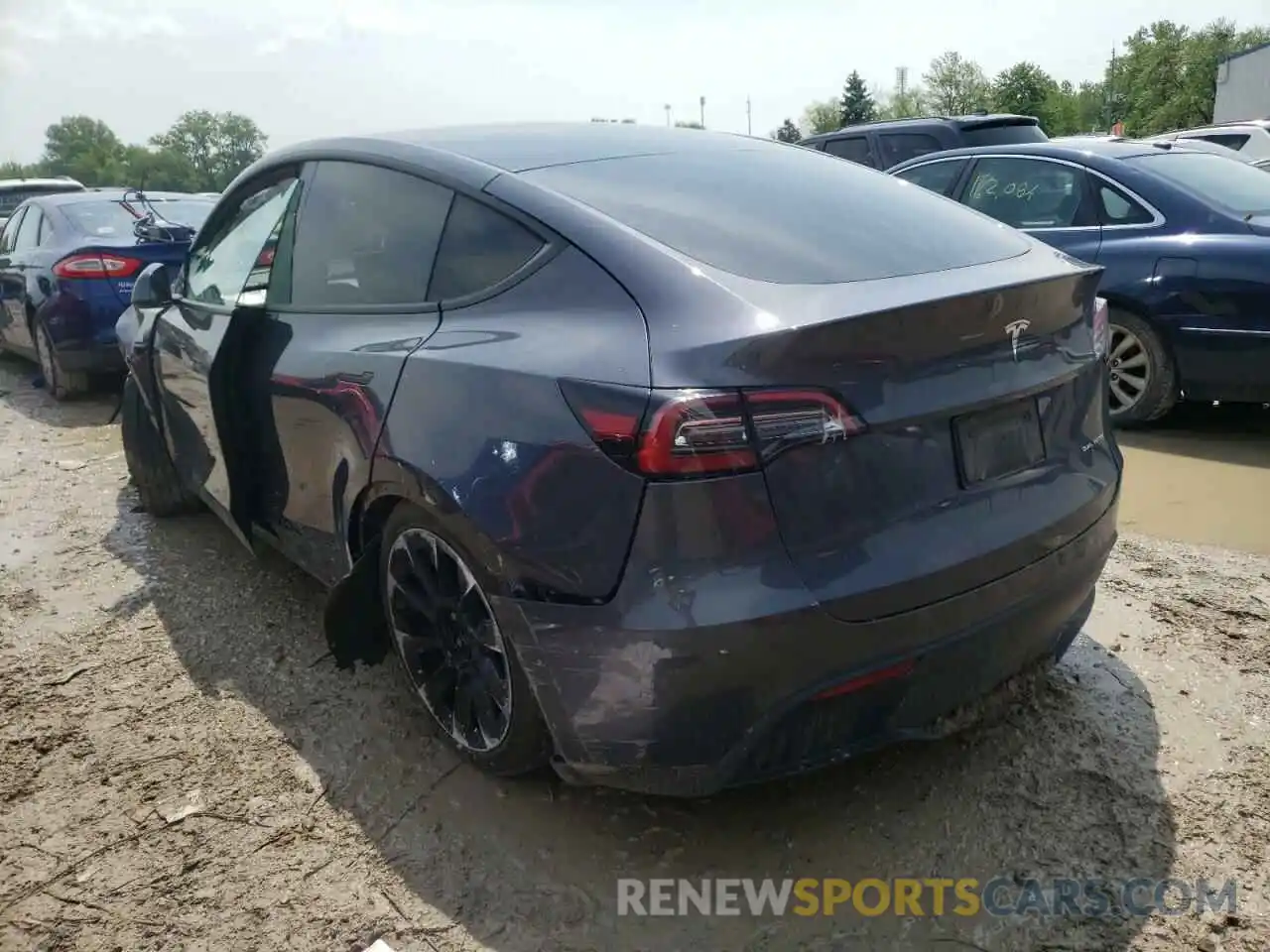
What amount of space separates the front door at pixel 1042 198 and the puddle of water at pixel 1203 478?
3.46ft

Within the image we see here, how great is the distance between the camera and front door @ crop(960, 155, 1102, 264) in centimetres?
571

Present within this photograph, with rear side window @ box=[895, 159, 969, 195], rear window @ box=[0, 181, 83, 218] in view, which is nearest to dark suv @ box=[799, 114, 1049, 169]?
rear side window @ box=[895, 159, 969, 195]

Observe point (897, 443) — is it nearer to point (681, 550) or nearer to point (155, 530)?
point (681, 550)

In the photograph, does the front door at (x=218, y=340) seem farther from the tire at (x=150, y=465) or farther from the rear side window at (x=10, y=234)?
the rear side window at (x=10, y=234)

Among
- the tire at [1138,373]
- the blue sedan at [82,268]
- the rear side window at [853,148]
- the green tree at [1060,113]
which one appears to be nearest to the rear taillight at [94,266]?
the blue sedan at [82,268]

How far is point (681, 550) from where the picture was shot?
198 centimetres

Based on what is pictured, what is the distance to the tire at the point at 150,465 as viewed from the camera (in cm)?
475

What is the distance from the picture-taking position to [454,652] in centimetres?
263

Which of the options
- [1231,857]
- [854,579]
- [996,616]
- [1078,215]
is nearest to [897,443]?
[854,579]

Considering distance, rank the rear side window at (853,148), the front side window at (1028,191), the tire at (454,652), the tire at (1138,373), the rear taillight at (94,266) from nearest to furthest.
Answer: the tire at (454,652) → the tire at (1138,373) → the front side window at (1028,191) → the rear taillight at (94,266) → the rear side window at (853,148)

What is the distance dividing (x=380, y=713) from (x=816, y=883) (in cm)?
144

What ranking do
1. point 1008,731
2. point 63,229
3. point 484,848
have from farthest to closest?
point 63,229 < point 1008,731 < point 484,848

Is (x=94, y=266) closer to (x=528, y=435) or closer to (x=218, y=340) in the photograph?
(x=218, y=340)

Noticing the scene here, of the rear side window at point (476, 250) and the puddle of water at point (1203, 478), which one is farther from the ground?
the rear side window at point (476, 250)
